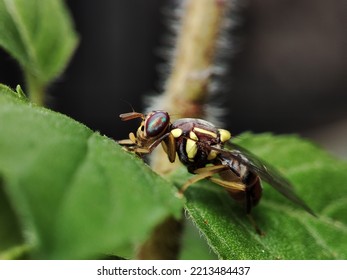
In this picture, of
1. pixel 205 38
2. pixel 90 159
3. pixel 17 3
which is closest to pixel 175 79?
pixel 205 38

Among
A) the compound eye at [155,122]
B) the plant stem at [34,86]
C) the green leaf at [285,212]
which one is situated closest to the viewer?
the green leaf at [285,212]

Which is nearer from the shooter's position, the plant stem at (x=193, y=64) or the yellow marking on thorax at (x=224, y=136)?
the yellow marking on thorax at (x=224, y=136)

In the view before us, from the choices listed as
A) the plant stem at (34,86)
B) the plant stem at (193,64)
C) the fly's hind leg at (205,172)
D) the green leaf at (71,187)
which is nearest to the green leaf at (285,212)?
the fly's hind leg at (205,172)

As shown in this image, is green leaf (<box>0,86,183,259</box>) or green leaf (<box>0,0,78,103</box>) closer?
green leaf (<box>0,86,183,259</box>)

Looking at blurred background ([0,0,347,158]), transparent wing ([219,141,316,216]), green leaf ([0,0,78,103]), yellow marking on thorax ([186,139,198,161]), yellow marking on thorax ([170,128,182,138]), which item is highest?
green leaf ([0,0,78,103])

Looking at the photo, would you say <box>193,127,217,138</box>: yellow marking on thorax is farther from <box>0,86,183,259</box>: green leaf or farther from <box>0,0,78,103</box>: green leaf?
<box>0,86,183,259</box>: green leaf

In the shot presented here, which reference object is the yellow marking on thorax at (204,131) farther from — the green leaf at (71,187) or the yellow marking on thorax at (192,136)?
the green leaf at (71,187)

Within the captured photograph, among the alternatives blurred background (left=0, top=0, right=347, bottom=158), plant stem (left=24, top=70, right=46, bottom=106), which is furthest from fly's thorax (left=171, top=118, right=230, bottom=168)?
blurred background (left=0, top=0, right=347, bottom=158)
